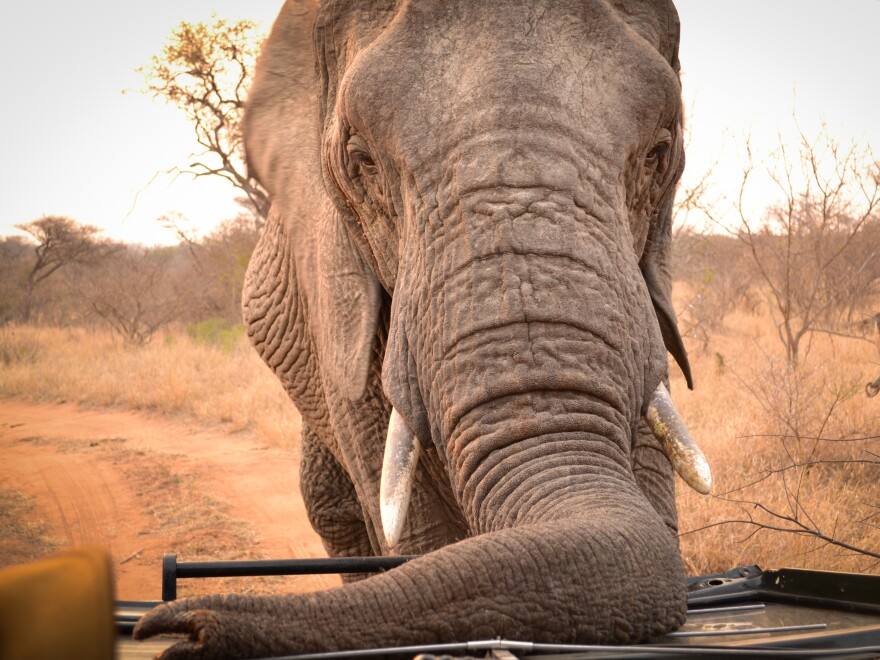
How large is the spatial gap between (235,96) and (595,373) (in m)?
Answer: 12.2

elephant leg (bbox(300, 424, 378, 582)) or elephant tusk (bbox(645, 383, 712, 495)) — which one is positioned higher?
elephant tusk (bbox(645, 383, 712, 495))

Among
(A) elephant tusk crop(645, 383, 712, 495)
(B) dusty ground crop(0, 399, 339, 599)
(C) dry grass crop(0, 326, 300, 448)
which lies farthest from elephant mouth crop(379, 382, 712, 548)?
(C) dry grass crop(0, 326, 300, 448)

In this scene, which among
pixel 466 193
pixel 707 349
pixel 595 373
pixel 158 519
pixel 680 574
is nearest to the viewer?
pixel 680 574

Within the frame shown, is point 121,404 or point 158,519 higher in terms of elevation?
point 121,404

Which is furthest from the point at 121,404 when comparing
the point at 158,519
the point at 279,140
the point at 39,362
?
the point at 279,140

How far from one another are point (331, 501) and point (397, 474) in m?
1.85

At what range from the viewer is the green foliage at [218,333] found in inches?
533

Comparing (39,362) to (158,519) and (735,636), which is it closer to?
(158,519)

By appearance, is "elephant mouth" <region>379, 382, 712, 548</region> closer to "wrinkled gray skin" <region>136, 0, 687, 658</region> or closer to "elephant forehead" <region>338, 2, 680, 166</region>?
"wrinkled gray skin" <region>136, 0, 687, 658</region>

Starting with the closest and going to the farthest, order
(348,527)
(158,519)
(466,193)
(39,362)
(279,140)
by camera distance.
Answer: (466,193) < (279,140) < (348,527) < (158,519) < (39,362)

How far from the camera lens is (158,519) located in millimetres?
6070

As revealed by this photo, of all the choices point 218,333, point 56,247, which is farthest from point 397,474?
point 56,247

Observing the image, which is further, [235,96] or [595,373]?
[235,96]

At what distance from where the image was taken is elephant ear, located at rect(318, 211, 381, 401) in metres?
2.50
